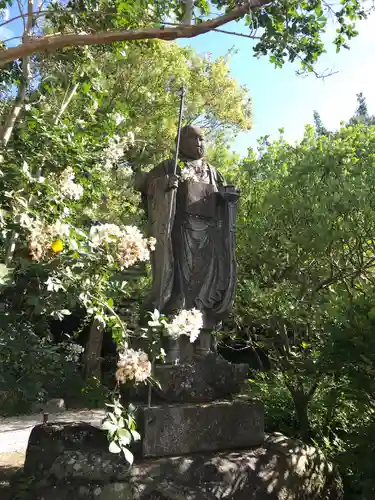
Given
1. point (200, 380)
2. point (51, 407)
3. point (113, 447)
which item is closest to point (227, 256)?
point (200, 380)

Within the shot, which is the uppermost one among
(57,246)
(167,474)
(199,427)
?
(57,246)

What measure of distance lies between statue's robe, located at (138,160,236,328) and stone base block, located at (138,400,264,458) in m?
0.89

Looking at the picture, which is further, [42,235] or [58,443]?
[58,443]

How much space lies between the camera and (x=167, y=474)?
2.87 meters

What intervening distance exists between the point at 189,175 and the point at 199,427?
245 cm

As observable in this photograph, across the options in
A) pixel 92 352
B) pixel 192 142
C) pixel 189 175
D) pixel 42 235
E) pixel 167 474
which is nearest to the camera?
pixel 42 235

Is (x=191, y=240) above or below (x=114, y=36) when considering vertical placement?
below

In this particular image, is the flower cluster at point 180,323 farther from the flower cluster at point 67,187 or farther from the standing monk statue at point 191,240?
the standing monk statue at point 191,240

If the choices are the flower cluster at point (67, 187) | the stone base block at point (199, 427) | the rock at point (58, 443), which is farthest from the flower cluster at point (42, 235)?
the rock at point (58, 443)

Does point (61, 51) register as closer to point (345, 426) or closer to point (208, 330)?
point (208, 330)

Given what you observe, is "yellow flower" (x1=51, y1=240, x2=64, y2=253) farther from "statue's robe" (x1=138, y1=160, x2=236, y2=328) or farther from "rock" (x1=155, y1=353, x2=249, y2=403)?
"statue's robe" (x1=138, y1=160, x2=236, y2=328)

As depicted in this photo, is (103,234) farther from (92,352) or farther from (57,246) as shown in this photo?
(92,352)

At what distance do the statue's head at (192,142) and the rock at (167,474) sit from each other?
115 inches

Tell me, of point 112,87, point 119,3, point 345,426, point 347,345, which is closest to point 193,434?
point 347,345
